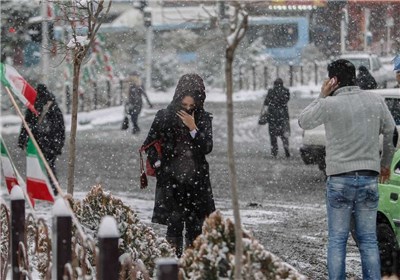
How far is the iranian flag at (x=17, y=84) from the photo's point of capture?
7.41 m

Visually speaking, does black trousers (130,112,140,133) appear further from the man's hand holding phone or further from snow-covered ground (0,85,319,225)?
the man's hand holding phone

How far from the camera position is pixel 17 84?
744 centimetres

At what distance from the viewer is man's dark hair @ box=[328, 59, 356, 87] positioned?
7.37m

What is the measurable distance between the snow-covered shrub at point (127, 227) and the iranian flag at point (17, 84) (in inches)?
32.0

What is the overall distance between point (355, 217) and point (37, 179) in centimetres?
237

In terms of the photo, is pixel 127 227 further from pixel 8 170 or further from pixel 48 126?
pixel 48 126

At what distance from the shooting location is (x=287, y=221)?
12.8 meters

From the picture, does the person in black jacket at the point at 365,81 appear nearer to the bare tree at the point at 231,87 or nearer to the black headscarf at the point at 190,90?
the black headscarf at the point at 190,90

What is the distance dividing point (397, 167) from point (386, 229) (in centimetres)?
50

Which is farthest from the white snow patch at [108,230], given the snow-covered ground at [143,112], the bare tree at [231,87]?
the snow-covered ground at [143,112]

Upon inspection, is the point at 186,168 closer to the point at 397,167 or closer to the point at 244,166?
the point at 397,167

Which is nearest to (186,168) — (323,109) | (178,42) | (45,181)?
(323,109)

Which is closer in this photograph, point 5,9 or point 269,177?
point 269,177

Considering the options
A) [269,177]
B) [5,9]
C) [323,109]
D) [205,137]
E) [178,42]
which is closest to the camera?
[323,109]
